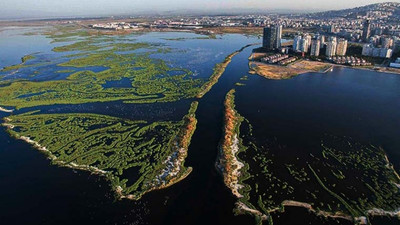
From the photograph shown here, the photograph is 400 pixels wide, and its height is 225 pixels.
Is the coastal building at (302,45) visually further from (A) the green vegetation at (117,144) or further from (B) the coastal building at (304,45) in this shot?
(A) the green vegetation at (117,144)

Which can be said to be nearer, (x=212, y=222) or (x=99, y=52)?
(x=212, y=222)

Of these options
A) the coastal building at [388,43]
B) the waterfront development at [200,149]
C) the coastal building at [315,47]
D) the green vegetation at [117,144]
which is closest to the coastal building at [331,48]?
the coastal building at [315,47]

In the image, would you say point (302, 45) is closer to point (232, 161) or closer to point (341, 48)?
point (341, 48)

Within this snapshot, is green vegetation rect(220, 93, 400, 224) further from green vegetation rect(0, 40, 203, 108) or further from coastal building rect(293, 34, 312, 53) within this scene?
coastal building rect(293, 34, 312, 53)

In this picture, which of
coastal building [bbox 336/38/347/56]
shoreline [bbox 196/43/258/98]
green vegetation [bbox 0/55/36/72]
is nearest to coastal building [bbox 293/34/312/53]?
coastal building [bbox 336/38/347/56]

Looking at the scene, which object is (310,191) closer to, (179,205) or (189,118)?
(179,205)

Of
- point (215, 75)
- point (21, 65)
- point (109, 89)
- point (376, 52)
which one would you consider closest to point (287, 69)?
point (215, 75)

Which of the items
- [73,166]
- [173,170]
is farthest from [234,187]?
[73,166]
